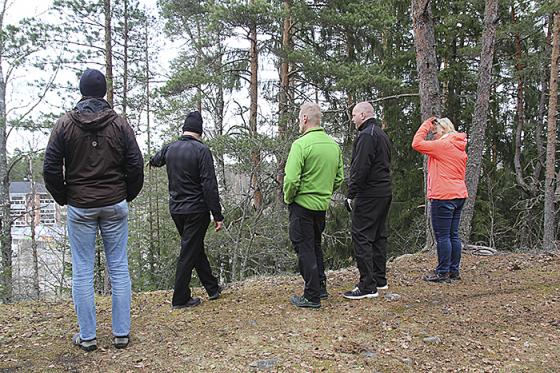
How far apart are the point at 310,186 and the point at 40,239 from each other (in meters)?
17.8

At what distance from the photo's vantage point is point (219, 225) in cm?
403

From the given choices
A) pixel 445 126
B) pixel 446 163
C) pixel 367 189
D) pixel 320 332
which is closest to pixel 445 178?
pixel 446 163

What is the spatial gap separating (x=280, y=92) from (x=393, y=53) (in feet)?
12.6

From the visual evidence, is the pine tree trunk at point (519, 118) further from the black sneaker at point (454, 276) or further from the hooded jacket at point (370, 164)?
the hooded jacket at point (370, 164)

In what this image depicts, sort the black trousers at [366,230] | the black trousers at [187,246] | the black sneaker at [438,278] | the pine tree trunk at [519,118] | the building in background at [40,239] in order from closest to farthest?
the black trousers at [187,246] → the black trousers at [366,230] → the black sneaker at [438,278] → the pine tree trunk at [519,118] → the building in background at [40,239]

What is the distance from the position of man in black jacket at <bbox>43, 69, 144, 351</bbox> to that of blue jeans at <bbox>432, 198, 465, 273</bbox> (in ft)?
9.95

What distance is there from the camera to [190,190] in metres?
4.00

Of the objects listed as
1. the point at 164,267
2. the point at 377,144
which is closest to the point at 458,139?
the point at 377,144

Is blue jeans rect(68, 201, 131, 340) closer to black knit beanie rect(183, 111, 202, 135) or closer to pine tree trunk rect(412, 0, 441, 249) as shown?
black knit beanie rect(183, 111, 202, 135)

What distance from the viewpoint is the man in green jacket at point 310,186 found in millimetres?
3799

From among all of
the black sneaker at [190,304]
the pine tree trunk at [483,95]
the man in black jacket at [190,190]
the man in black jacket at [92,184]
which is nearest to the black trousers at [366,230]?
the man in black jacket at [190,190]

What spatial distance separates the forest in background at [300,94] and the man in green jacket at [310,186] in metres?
7.08

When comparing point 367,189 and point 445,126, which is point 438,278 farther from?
point 445,126

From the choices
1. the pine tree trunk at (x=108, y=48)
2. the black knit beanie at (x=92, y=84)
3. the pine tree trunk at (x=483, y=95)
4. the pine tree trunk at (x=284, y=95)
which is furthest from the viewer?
the pine tree trunk at (x=108, y=48)
